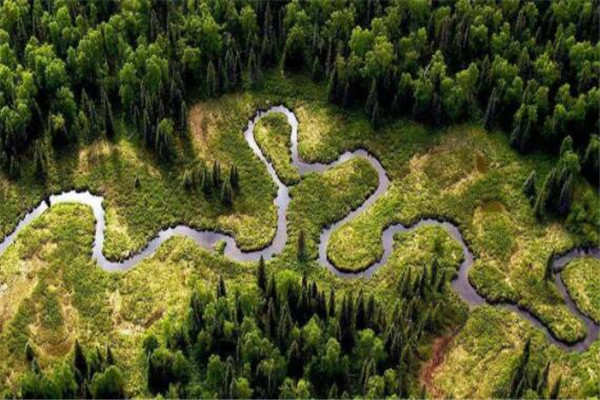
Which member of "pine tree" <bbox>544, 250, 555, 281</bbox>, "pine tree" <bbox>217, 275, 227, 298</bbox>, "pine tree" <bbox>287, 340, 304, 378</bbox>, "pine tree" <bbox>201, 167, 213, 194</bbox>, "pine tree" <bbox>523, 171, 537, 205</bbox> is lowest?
"pine tree" <bbox>287, 340, 304, 378</bbox>

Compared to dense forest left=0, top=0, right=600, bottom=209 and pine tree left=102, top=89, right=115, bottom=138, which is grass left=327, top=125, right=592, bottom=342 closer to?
dense forest left=0, top=0, right=600, bottom=209

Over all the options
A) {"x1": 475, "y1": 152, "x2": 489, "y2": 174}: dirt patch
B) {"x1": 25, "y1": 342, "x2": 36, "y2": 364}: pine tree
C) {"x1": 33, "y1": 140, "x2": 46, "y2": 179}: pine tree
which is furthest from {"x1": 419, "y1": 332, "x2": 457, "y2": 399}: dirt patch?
{"x1": 33, "y1": 140, "x2": 46, "y2": 179}: pine tree

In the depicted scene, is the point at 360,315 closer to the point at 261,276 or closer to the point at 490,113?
the point at 261,276

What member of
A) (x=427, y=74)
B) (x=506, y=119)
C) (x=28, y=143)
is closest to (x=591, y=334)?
(x=506, y=119)

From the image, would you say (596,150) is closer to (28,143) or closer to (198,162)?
(198,162)

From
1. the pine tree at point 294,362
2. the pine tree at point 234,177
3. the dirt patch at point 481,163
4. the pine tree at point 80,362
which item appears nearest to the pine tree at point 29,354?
the pine tree at point 80,362

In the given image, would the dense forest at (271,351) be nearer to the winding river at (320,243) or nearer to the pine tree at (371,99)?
the winding river at (320,243)
